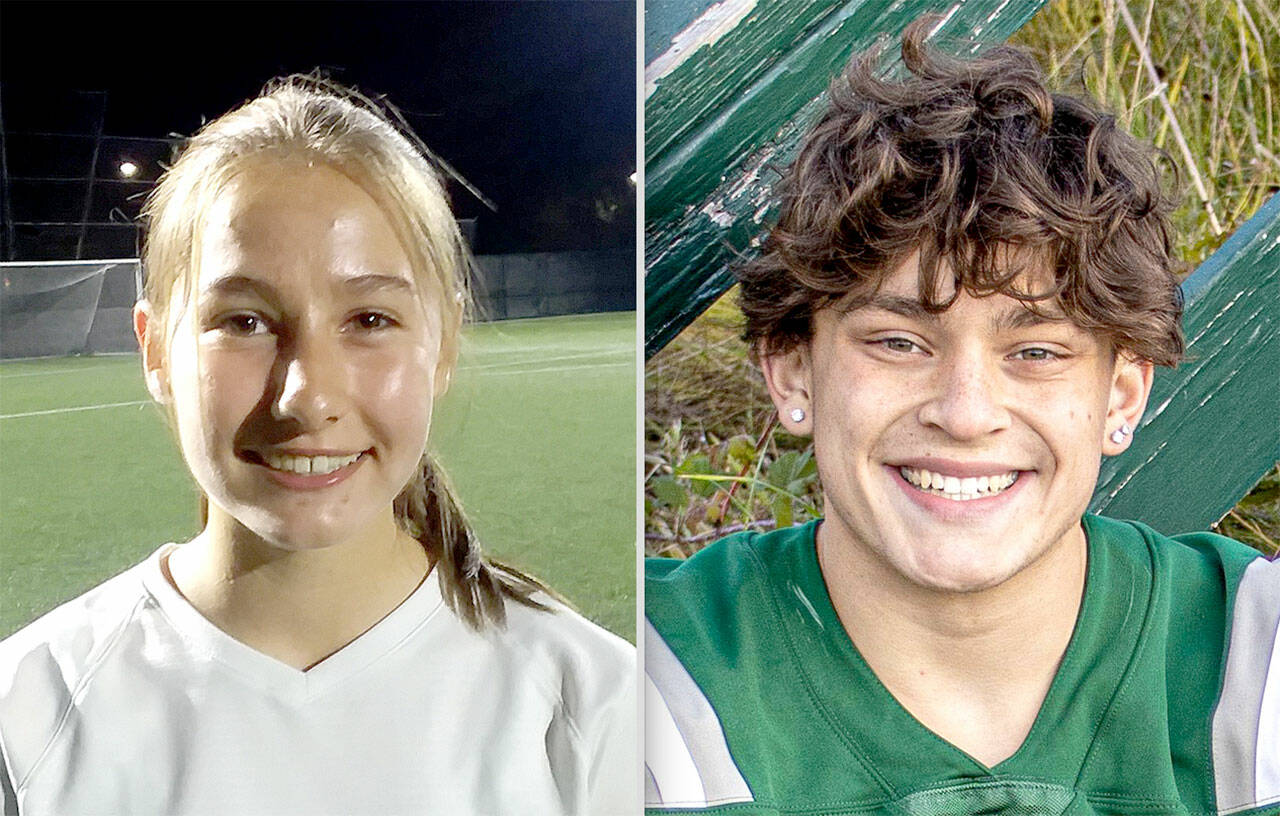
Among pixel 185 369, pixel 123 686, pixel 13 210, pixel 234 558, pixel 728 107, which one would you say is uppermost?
pixel 728 107

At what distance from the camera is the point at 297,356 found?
7.64 feet

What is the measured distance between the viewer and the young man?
2.28 m

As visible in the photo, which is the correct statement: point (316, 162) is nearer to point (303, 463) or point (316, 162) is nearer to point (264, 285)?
point (264, 285)

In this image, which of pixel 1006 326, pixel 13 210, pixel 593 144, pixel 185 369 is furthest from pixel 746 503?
pixel 13 210

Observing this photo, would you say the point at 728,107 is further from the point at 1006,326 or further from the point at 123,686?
the point at 123,686

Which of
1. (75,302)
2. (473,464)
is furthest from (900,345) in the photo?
(75,302)

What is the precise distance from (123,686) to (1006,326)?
5.96 ft

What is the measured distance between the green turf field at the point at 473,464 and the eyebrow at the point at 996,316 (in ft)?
1.68

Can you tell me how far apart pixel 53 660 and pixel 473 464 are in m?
0.90

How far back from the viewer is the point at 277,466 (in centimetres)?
237

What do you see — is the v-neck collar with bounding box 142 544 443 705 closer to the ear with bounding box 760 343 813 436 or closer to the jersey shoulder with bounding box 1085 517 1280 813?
the ear with bounding box 760 343 813 436

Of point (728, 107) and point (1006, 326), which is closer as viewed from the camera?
point (1006, 326)

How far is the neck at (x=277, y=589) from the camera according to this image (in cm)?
241

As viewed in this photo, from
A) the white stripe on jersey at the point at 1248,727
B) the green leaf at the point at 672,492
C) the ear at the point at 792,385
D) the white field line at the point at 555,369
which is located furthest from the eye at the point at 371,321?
the white stripe on jersey at the point at 1248,727
